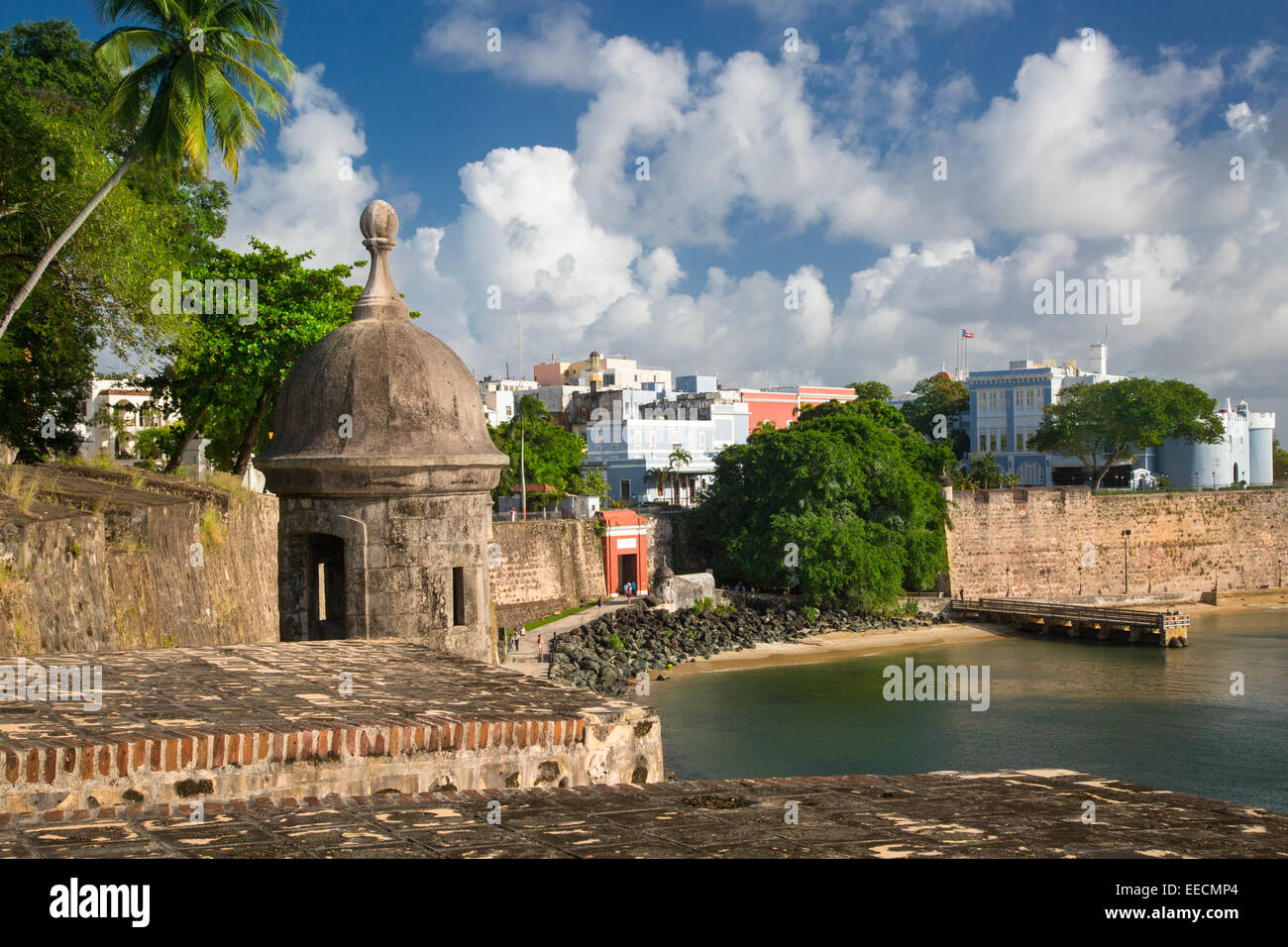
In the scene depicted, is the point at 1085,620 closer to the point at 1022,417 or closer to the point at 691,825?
the point at 1022,417

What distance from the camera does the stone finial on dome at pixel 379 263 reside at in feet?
30.4

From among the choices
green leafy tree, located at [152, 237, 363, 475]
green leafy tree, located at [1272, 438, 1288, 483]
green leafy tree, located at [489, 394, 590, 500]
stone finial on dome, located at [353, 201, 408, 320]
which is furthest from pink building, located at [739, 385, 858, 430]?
stone finial on dome, located at [353, 201, 408, 320]

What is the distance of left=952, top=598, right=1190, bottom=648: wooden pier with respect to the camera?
40.9 meters

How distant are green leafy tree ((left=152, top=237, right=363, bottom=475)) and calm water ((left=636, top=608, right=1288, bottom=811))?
39.5 ft

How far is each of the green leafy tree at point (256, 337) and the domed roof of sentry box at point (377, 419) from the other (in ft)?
50.9

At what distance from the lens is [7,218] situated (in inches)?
645

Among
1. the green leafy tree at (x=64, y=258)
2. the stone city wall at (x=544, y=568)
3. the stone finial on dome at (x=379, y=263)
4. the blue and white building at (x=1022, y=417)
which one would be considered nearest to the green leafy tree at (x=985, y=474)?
the blue and white building at (x=1022, y=417)

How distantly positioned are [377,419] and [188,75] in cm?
959

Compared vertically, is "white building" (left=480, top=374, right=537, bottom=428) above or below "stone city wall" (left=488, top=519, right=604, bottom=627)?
above

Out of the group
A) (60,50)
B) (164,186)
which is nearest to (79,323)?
(164,186)

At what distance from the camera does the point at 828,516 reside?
4409 centimetres

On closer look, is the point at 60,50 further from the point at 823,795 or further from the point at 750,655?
the point at 823,795

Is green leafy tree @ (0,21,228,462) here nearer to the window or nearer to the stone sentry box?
the stone sentry box
